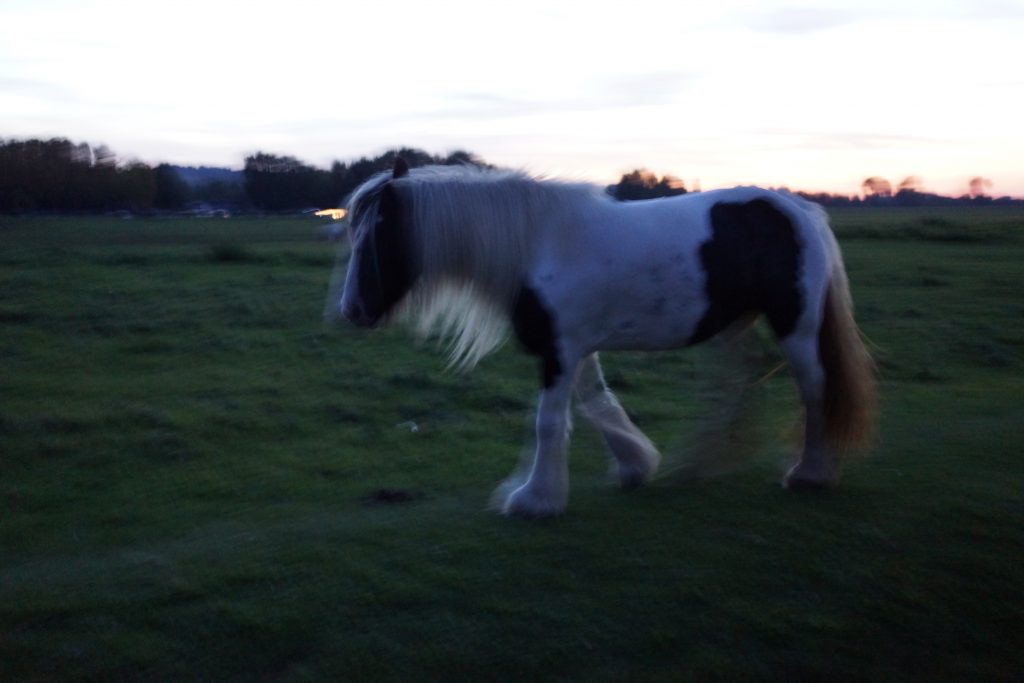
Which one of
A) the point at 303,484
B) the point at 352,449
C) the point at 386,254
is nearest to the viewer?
the point at 386,254

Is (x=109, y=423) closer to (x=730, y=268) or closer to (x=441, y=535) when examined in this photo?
(x=441, y=535)

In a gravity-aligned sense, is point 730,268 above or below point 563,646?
above

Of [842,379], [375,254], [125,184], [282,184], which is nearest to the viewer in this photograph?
[375,254]

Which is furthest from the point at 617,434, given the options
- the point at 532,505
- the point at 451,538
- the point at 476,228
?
the point at 476,228

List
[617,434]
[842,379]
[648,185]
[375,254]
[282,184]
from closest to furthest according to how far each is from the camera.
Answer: [375,254] < [842,379] < [617,434] < [648,185] < [282,184]

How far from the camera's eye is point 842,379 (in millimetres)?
5102

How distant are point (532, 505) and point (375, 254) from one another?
148cm

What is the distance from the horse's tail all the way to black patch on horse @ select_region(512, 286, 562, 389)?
1.53 meters

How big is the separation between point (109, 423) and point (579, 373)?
425 centimetres

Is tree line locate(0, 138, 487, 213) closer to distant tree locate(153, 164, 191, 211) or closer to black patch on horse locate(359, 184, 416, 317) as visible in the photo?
distant tree locate(153, 164, 191, 211)

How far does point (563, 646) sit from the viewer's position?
133 inches

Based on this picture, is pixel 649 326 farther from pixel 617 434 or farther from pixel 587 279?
pixel 617 434

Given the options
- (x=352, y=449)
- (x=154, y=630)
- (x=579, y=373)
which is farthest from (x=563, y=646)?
(x=352, y=449)

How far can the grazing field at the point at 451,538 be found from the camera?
3.36 metres
